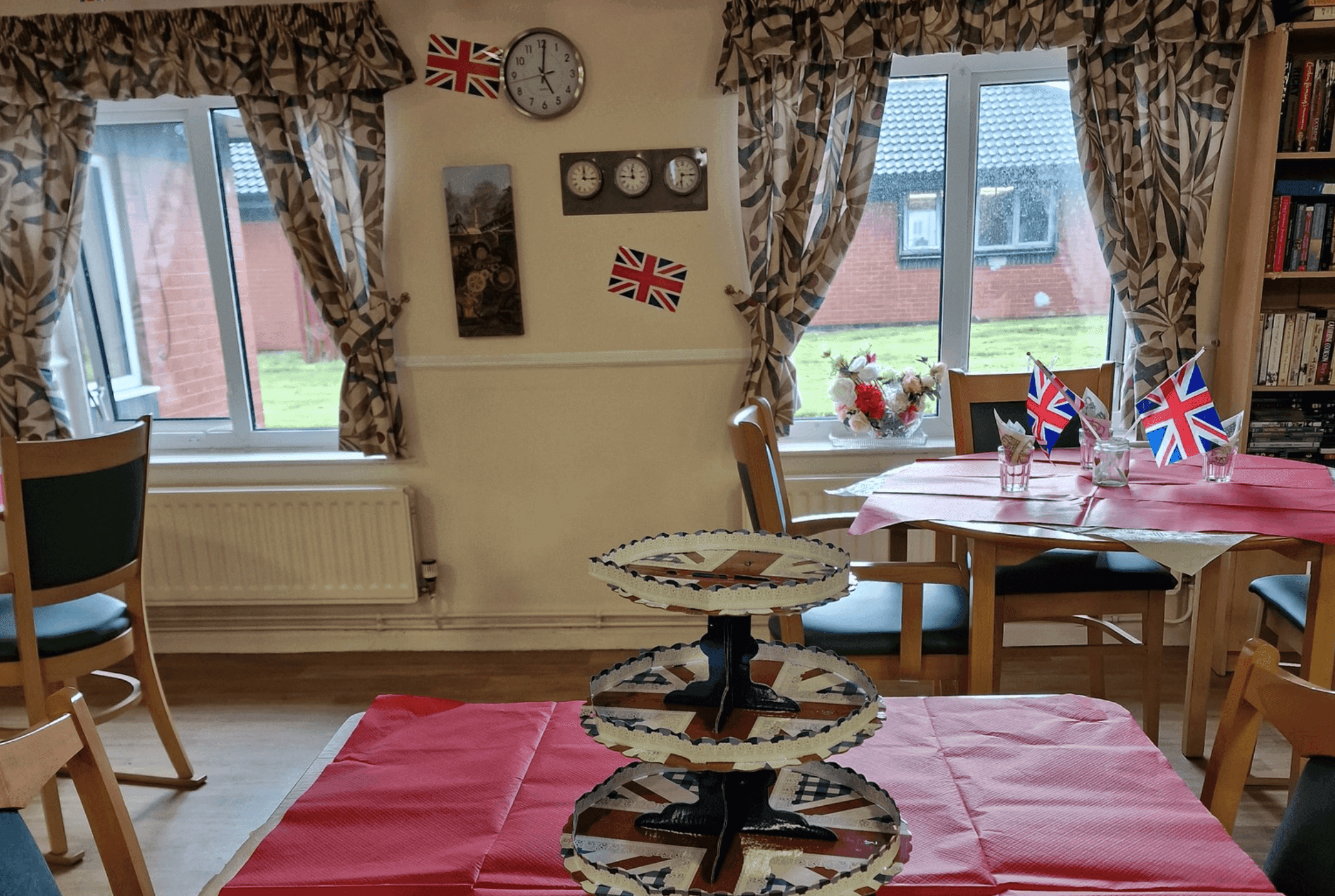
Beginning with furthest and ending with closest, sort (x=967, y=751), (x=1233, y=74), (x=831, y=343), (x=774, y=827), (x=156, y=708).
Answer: (x=831, y=343)
(x=1233, y=74)
(x=156, y=708)
(x=967, y=751)
(x=774, y=827)

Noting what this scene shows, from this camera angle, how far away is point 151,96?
3215 mm

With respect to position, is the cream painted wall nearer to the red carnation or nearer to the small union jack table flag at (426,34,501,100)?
the small union jack table flag at (426,34,501,100)

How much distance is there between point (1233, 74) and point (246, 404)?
3.68 meters

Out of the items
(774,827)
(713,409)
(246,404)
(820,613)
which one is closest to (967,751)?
(774,827)

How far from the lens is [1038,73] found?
10.8ft

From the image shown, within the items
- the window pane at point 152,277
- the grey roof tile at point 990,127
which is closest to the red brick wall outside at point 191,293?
the window pane at point 152,277

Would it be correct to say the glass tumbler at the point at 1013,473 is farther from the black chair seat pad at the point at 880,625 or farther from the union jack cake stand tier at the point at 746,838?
the union jack cake stand tier at the point at 746,838

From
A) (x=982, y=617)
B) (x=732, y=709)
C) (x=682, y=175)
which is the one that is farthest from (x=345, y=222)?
(x=732, y=709)

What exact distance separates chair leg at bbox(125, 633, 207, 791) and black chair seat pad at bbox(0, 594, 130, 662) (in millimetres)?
104

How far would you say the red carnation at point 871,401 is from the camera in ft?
10.8

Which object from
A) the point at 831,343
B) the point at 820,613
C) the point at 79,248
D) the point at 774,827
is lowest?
the point at 820,613

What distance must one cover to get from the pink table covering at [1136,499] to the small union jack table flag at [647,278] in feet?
3.61

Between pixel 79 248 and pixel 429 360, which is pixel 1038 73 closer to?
pixel 429 360

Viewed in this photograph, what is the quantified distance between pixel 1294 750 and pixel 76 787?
140 centimetres
